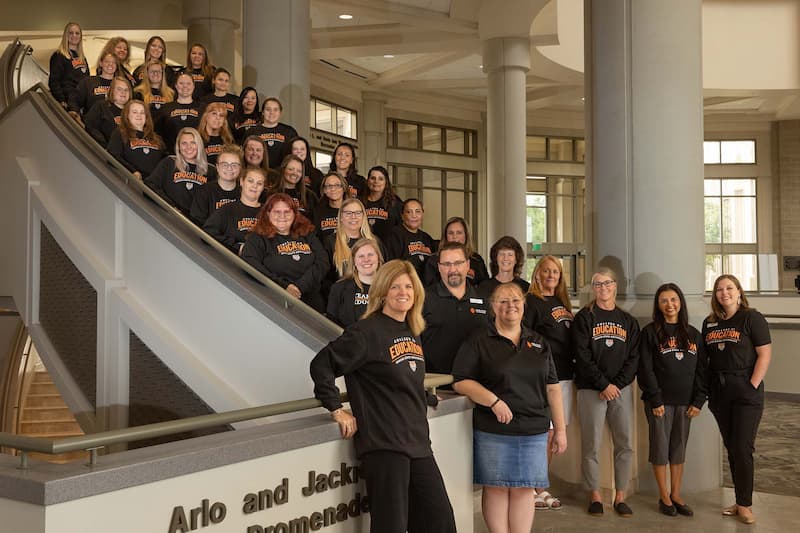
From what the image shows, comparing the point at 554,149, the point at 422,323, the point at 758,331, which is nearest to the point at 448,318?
the point at 422,323

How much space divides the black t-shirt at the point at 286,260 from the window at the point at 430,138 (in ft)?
71.4

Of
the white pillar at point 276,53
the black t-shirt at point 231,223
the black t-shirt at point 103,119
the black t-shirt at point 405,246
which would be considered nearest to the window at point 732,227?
the white pillar at point 276,53

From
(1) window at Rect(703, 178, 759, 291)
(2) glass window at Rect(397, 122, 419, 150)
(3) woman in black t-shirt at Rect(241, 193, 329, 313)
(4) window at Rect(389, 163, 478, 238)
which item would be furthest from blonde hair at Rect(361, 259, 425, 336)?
(1) window at Rect(703, 178, 759, 291)

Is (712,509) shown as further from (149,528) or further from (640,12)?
(149,528)

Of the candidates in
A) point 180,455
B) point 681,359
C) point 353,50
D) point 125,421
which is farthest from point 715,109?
point 180,455

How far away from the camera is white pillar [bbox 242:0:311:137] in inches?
526

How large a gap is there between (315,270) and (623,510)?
10.9 ft

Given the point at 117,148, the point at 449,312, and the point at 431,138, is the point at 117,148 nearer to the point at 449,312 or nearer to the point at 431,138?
the point at 449,312

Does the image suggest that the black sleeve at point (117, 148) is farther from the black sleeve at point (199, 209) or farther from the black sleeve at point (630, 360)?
the black sleeve at point (630, 360)

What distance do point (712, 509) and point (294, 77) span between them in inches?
351

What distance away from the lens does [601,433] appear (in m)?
7.58

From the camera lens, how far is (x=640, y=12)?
28.9 ft

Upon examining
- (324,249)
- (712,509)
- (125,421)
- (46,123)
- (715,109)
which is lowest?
(712,509)

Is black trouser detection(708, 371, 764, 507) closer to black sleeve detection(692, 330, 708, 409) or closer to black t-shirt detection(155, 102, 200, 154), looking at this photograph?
black sleeve detection(692, 330, 708, 409)
